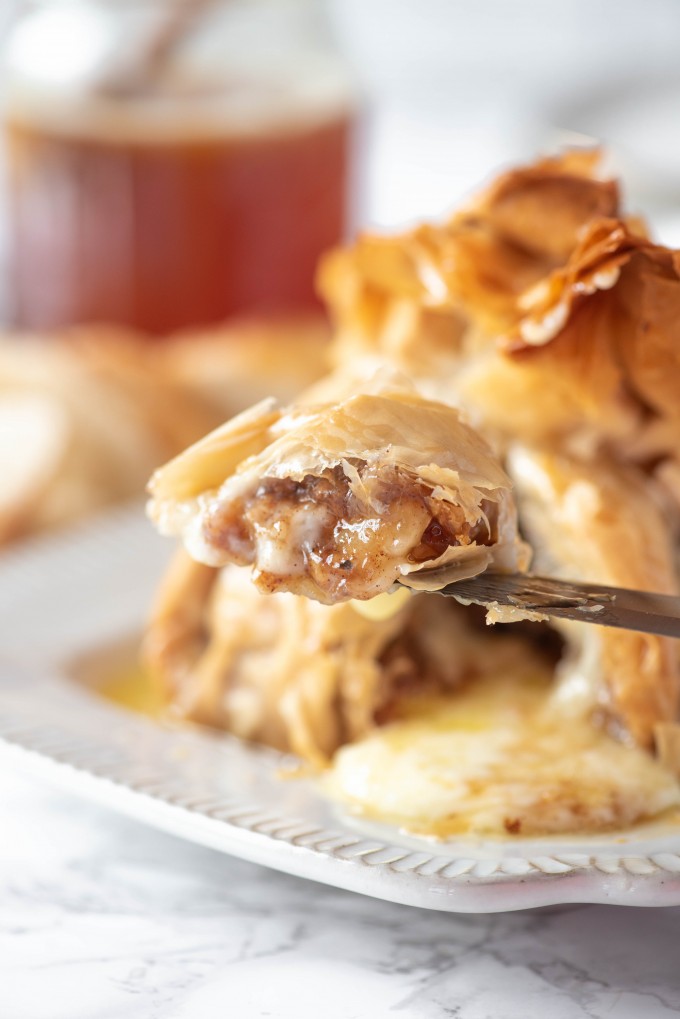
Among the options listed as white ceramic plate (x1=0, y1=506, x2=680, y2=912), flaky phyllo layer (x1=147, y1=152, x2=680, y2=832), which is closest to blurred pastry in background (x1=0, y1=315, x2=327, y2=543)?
white ceramic plate (x1=0, y1=506, x2=680, y2=912)

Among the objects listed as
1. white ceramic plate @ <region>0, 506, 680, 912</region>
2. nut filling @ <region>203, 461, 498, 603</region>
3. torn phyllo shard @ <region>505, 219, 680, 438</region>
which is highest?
torn phyllo shard @ <region>505, 219, 680, 438</region>

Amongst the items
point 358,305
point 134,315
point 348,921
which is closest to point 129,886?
point 348,921

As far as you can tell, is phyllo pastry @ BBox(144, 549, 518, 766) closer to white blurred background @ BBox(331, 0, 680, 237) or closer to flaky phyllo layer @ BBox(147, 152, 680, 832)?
flaky phyllo layer @ BBox(147, 152, 680, 832)

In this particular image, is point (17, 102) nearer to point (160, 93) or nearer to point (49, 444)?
point (160, 93)

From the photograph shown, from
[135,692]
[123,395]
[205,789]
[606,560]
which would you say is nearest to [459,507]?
[606,560]

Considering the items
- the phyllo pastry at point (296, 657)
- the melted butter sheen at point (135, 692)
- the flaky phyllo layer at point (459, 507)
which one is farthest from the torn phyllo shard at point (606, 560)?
the melted butter sheen at point (135, 692)

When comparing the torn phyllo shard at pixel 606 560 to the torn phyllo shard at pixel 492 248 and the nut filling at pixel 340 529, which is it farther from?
the nut filling at pixel 340 529

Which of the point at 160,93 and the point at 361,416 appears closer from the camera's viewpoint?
the point at 361,416

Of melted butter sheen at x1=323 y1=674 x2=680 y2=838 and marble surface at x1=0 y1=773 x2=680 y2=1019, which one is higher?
melted butter sheen at x1=323 y1=674 x2=680 y2=838
